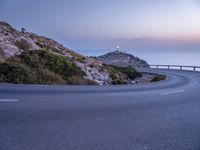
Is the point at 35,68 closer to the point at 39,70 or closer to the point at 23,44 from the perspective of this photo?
the point at 39,70

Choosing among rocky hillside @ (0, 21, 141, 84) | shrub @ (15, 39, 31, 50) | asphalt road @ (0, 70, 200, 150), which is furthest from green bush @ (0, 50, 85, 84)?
asphalt road @ (0, 70, 200, 150)

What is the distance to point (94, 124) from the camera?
736 cm

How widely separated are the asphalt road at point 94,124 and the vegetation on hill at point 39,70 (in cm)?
575

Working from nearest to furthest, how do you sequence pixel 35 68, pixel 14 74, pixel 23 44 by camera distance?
pixel 14 74
pixel 35 68
pixel 23 44

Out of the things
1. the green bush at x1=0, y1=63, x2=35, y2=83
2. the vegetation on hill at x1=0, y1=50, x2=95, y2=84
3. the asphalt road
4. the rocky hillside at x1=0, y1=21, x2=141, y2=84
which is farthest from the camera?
the rocky hillside at x1=0, y1=21, x2=141, y2=84

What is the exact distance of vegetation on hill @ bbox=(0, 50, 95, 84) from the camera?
1661 cm

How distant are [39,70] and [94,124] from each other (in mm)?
12571

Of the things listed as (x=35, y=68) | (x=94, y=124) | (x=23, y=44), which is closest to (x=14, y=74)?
(x=35, y=68)

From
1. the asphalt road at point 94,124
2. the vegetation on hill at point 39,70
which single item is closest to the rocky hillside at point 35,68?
the vegetation on hill at point 39,70

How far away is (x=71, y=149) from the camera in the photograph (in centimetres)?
546

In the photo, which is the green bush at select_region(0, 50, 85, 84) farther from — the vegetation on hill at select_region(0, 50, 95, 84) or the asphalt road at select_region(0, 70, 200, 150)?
the asphalt road at select_region(0, 70, 200, 150)

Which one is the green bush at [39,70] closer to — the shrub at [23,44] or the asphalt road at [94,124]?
the shrub at [23,44]

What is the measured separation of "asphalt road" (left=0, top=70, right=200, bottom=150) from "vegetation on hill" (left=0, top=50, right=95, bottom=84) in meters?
5.75

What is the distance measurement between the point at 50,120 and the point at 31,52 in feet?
55.4
